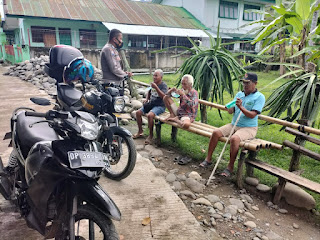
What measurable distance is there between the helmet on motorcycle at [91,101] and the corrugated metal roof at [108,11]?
46.7ft

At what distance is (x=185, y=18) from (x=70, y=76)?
18950 millimetres

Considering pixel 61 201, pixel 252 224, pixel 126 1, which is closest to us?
pixel 61 201

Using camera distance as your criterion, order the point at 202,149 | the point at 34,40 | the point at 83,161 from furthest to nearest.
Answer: the point at 34,40 < the point at 202,149 < the point at 83,161

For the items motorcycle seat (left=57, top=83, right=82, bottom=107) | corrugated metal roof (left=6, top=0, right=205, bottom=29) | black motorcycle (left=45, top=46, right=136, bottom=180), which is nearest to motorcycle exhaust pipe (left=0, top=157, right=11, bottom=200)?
black motorcycle (left=45, top=46, right=136, bottom=180)

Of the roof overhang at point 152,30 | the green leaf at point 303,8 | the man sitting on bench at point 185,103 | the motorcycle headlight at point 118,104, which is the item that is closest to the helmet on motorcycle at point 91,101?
the motorcycle headlight at point 118,104

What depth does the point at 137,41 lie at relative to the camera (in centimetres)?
1803

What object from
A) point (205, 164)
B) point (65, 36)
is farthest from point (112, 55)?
point (65, 36)

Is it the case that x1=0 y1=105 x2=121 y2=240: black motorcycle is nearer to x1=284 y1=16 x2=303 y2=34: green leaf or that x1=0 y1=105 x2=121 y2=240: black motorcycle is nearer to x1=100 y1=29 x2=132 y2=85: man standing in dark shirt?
x1=100 y1=29 x2=132 y2=85: man standing in dark shirt

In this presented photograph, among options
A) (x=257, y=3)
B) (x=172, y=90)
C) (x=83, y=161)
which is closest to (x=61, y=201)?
(x=83, y=161)

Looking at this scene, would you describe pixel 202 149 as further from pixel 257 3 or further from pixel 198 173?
pixel 257 3

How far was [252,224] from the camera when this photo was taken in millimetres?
2889

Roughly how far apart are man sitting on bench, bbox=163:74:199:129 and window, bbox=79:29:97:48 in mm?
13566

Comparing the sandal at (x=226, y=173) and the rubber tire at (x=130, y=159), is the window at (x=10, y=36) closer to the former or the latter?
the rubber tire at (x=130, y=159)

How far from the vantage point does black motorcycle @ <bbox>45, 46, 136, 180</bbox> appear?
2516 mm
